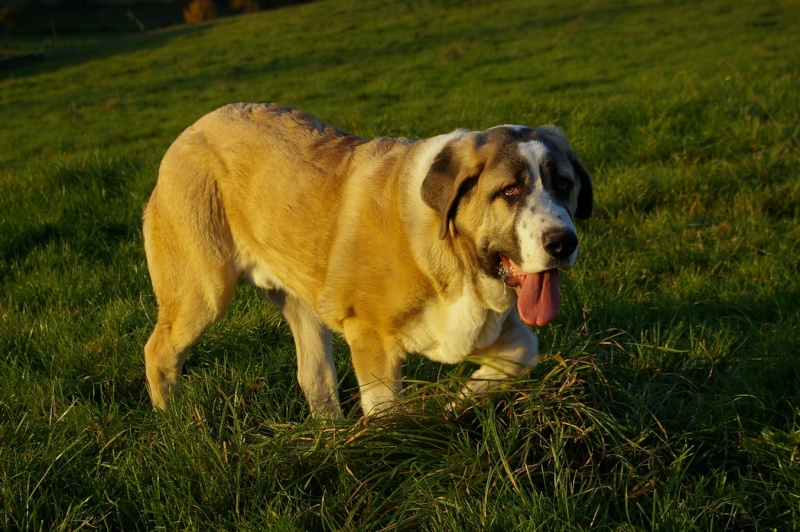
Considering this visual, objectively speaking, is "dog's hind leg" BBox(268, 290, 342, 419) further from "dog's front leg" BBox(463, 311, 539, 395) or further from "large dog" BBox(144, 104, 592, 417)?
"dog's front leg" BBox(463, 311, 539, 395)

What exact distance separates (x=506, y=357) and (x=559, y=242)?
0.72m

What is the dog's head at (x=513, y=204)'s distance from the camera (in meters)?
3.23

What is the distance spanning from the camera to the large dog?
3375mm

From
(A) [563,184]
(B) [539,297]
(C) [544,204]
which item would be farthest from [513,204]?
(B) [539,297]

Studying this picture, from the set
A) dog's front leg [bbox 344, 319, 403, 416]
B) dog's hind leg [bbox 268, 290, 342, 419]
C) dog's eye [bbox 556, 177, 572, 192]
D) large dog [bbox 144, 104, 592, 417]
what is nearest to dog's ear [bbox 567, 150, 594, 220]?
large dog [bbox 144, 104, 592, 417]

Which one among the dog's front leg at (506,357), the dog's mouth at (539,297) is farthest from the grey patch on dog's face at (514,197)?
the dog's front leg at (506,357)

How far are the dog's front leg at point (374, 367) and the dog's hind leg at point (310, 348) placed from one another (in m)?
0.30

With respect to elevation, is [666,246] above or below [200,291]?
below

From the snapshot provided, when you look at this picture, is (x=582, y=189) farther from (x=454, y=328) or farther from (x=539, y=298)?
(x=454, y=328)

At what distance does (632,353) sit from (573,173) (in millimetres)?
953

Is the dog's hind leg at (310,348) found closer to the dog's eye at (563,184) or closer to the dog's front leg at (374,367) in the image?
the dog's front leg at (374,367)

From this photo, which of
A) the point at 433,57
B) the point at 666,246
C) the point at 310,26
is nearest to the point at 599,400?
the point at 666,246

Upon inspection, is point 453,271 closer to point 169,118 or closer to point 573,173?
Result: point 573,173

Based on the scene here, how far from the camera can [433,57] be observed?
22.2 meters
